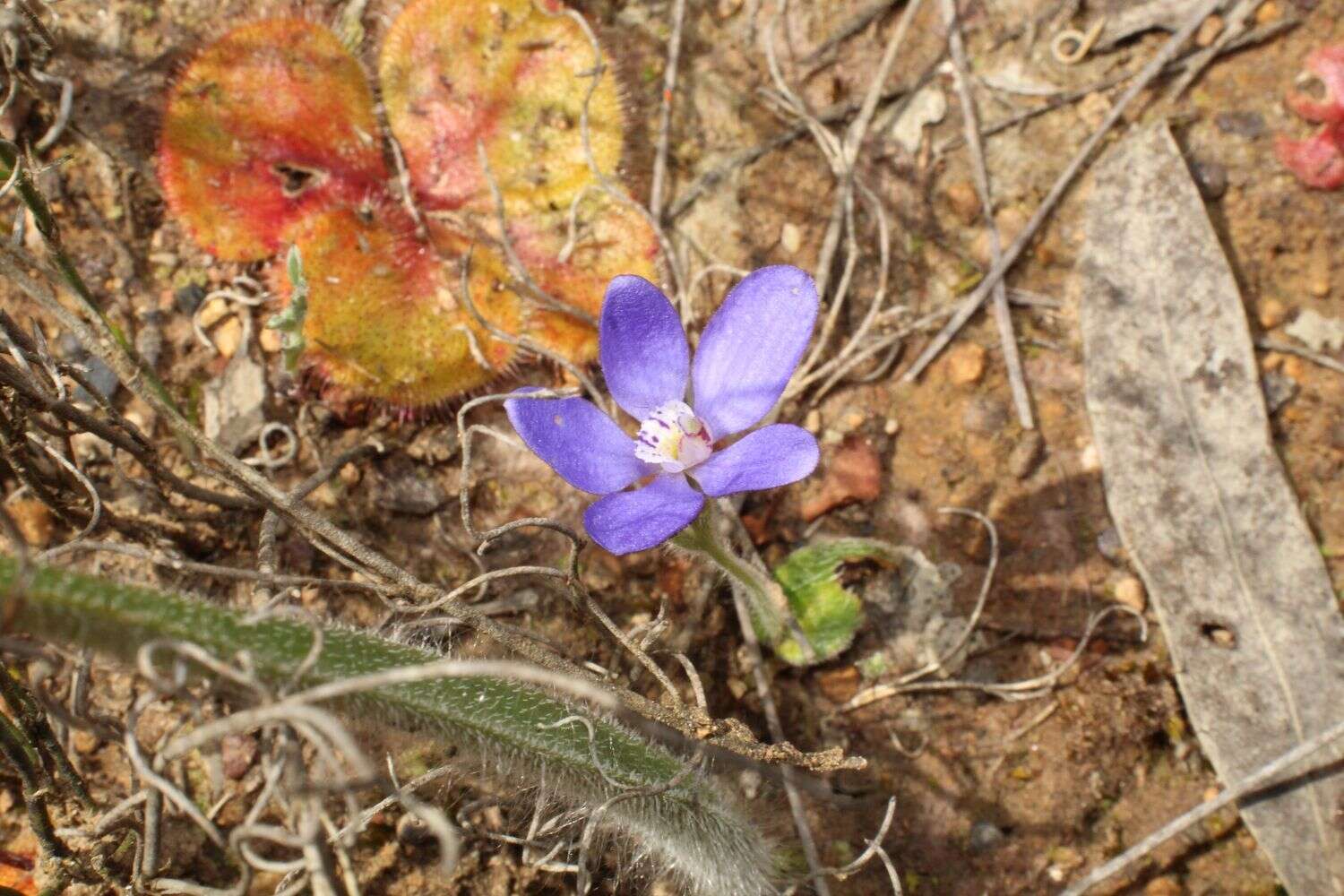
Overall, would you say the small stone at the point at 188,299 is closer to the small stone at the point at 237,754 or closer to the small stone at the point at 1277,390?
the small stone at the point at 237,754

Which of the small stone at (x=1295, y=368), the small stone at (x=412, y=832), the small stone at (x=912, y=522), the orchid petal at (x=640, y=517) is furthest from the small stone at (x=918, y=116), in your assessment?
the small stone at (x=412, y=832)

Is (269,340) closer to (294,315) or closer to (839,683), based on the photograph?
(294,315)

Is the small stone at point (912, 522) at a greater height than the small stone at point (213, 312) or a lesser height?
lesser

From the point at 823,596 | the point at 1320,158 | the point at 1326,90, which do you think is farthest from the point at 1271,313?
the point at 823,596

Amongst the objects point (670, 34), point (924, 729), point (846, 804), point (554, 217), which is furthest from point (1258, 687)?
point (670, 34)

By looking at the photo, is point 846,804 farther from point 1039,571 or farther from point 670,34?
point 670,34

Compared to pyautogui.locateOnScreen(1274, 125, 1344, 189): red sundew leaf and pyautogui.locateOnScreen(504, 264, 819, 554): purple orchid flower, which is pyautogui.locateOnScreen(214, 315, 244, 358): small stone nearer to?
pyautogui.locateOnScreen(504, 264, 819, 554): purple orchid flower

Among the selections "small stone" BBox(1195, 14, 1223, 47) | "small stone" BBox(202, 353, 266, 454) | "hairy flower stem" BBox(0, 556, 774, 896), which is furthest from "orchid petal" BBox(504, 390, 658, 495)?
"small stone" BBox(1195, 14, 1223, 47)

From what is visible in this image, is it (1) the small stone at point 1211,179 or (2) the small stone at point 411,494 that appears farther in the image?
(1) the small stone at point 1211,179
